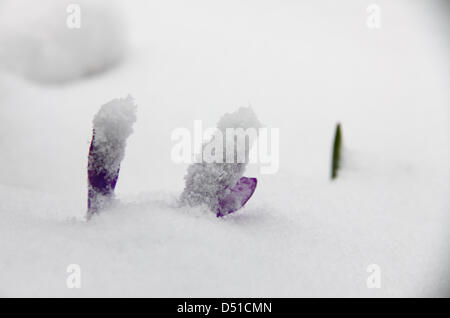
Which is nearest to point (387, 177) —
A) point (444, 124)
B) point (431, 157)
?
point (431, 157)

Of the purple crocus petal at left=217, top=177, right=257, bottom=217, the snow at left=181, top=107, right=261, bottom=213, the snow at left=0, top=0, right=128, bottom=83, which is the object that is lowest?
the purple crocus petal at left=217, top=177, right=257, bottom=217

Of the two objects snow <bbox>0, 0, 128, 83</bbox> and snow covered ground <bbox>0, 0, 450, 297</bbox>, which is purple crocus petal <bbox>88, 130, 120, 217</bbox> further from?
snow <bbox>0, 0, 128, 83</bbox>

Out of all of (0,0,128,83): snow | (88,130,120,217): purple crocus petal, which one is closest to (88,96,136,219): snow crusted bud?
(88,130,120,217): purple crocus petal

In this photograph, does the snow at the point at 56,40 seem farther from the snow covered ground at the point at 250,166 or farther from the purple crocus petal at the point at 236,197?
the purple crocus petal at the point at 236,197

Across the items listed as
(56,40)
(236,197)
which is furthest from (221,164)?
(56,40)
